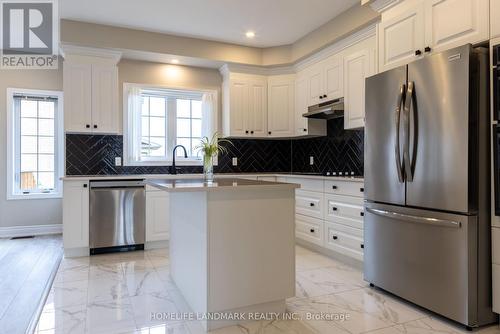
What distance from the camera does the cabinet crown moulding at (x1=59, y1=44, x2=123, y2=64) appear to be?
3.99 metres

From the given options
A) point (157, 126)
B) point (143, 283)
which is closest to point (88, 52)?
point (157, 126)

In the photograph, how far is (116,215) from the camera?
3975 millimetres

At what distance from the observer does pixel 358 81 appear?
12.0 ft

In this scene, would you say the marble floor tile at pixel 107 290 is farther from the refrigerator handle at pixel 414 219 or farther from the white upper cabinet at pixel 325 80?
the white upper cabinet at pixel 325 80

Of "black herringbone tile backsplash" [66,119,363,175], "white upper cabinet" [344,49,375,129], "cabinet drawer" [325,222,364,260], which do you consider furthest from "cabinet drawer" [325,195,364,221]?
"white upper cabinet" [344,49,375,129]

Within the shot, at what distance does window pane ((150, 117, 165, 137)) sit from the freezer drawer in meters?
3.08

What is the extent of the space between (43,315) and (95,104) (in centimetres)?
→ 261

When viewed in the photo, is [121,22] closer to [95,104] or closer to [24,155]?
[95,104]

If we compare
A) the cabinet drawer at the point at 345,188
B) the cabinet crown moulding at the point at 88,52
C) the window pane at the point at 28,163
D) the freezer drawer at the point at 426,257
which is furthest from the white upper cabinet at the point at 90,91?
the freezer drawer at the point at 426,257

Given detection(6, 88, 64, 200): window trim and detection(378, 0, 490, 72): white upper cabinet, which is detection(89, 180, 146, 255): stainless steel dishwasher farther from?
detection(378, 0, 490, 72): white upper cabinet

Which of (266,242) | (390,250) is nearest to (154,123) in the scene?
(266,242)

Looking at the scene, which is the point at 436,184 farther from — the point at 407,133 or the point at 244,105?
the point at 244,105

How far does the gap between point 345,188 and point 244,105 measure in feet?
6.82

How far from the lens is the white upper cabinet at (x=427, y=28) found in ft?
7.04
